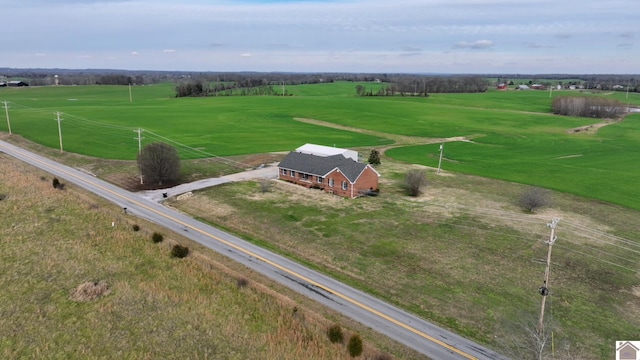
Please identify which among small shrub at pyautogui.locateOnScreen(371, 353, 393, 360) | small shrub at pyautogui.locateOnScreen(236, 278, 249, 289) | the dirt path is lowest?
small shrub at pyautogui.locateOnScreen(371, 353, 393, 360)

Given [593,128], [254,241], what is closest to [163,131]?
[254,241]

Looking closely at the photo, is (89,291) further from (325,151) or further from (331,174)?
(325,151)

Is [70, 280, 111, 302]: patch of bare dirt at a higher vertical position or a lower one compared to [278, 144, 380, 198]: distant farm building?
lower

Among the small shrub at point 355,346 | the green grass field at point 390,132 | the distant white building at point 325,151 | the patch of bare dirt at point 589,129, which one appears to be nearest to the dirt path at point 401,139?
the green grass field at point 390,132

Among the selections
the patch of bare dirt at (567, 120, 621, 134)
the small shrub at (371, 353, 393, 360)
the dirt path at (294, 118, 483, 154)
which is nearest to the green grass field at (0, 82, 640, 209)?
the dirt path at (294, 118, 483, 154)

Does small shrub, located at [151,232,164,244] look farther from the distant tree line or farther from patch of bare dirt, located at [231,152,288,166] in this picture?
the distant tree line

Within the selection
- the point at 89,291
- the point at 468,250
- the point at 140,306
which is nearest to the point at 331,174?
the point at 468,250

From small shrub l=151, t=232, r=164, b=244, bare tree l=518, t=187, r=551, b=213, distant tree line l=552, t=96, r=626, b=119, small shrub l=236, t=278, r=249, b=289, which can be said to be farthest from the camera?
distant tree line l=552, t=96, r=626, b=119
